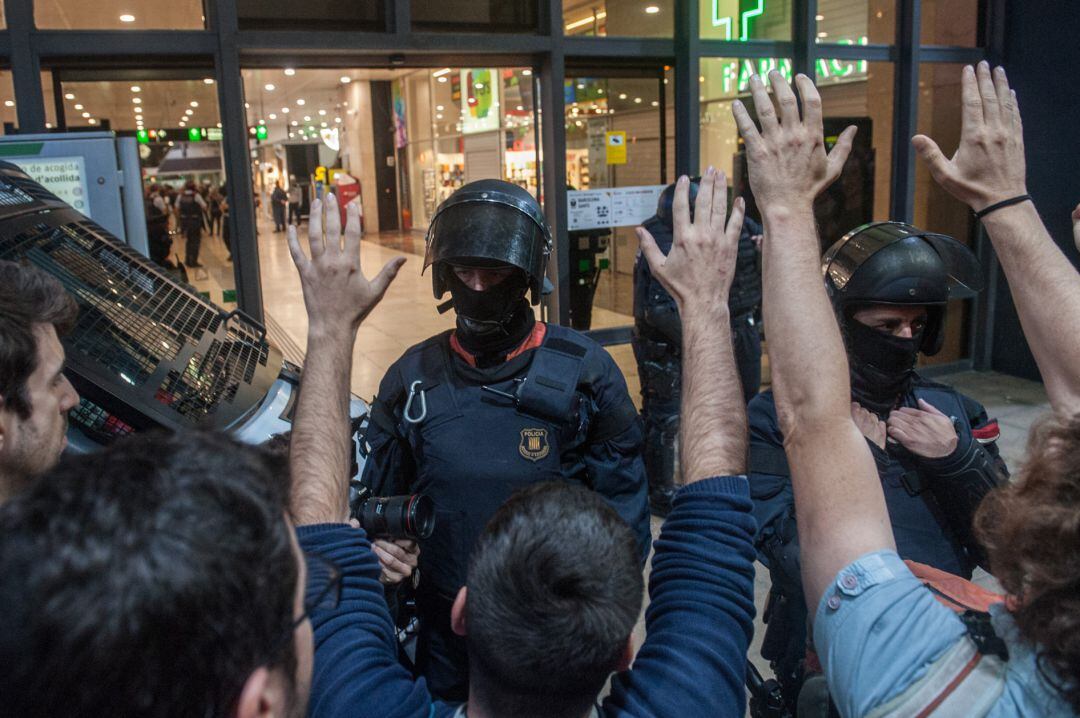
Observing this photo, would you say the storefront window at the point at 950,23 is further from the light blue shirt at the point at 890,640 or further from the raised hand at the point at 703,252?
the light blue shirt at the point at 890,640

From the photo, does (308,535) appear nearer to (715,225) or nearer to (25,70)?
(715,225)

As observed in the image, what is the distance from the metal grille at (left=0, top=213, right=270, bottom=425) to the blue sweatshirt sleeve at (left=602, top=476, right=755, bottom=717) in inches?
58.5

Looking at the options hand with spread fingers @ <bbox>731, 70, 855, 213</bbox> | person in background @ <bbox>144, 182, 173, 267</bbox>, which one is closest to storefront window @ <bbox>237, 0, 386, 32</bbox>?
person in background @ <bbox>144, 182, 173, 267</bbox>

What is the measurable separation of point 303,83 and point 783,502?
11.2 meters

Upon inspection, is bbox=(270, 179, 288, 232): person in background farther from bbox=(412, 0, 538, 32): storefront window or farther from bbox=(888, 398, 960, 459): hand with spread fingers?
bbox=(888, 398, 960, 459): hand with spread fingers

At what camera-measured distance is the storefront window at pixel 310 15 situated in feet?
17.6

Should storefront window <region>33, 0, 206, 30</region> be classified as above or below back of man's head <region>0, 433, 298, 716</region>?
above

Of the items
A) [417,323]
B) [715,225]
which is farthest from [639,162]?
[715,225]

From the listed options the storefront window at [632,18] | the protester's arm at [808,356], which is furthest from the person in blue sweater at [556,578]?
the storefront window at [632,18]

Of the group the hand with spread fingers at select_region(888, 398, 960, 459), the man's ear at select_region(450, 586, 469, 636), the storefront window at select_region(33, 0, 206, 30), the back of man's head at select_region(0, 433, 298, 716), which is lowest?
the hand with spread fingers at select_region(888, 398, 960, 459)

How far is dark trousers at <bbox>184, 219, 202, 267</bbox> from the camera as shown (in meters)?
5.55

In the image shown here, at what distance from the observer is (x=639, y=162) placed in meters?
6.75

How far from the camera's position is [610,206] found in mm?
6512

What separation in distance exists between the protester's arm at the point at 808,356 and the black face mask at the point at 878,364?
1.04m
